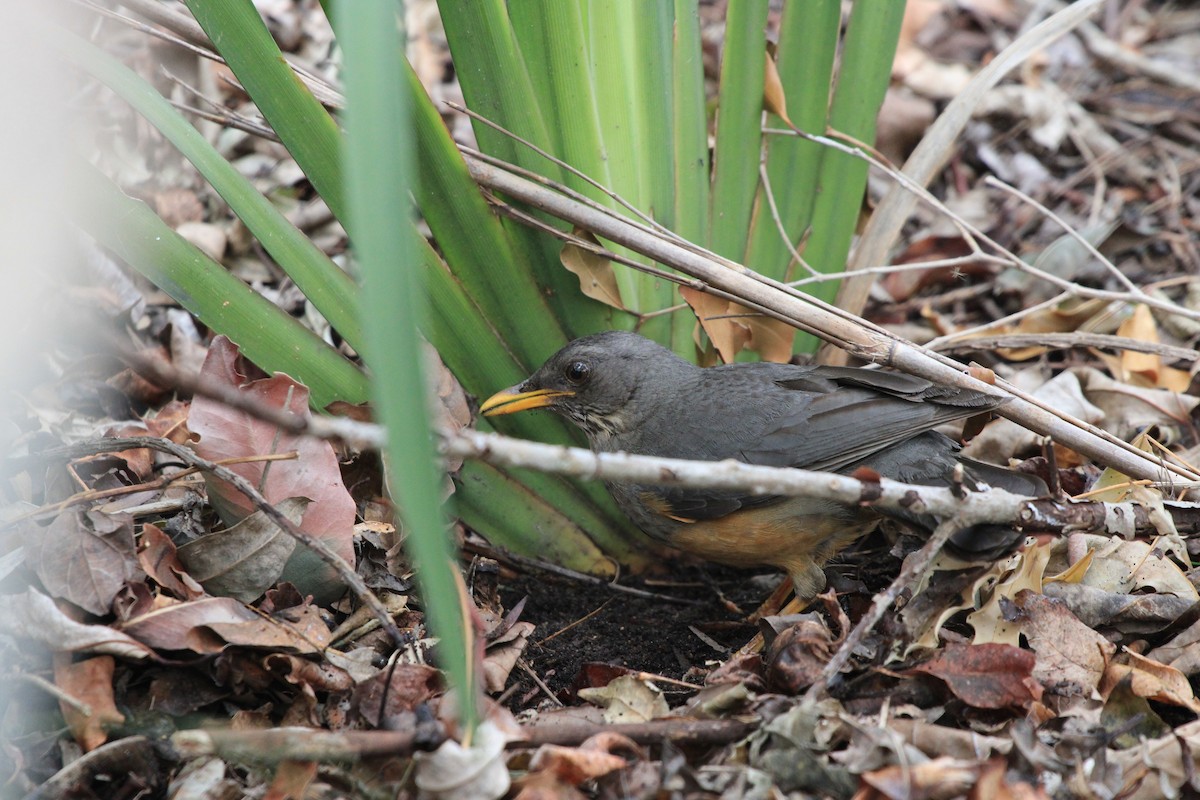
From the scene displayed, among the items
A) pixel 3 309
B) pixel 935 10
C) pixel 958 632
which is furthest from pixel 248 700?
pixel 935 10

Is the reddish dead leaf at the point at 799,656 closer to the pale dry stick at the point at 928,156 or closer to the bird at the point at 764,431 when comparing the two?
the bird at the point at 764,431

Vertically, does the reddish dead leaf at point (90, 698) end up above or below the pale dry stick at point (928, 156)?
below

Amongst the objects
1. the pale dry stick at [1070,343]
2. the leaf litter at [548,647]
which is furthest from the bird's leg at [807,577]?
the pale dry stick at [1070,343]

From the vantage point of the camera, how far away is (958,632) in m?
3.43

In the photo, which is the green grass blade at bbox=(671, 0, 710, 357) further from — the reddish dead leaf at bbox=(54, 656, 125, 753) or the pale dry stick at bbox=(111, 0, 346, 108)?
the reddish dead leaf at bbox=(54, 656, 125, 753)

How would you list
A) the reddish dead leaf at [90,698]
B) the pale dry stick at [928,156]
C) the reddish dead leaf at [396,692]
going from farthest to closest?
the pale dry stick at [928,156] < the reddish dead leaf at [396,692] < the reddish dead leaf at [90,698]

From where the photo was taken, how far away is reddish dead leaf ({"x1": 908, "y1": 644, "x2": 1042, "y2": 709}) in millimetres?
2957

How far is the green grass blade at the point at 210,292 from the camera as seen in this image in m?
3.48

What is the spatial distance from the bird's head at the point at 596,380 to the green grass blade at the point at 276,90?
3.32ft

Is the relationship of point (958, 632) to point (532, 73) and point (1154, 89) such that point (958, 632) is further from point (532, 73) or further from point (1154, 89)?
point (1154, 89)

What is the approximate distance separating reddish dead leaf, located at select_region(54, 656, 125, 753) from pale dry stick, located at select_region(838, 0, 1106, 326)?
336 centimetres

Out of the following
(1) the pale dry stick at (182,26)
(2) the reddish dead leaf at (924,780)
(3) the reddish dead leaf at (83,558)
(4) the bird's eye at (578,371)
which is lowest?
(2) the reddish dead leaf at (924,780)

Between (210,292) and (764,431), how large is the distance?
2139mm

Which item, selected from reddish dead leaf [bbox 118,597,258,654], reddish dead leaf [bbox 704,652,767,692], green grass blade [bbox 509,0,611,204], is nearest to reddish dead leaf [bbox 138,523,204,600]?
reddish dead leaf [bbox 118,597,258,654]
